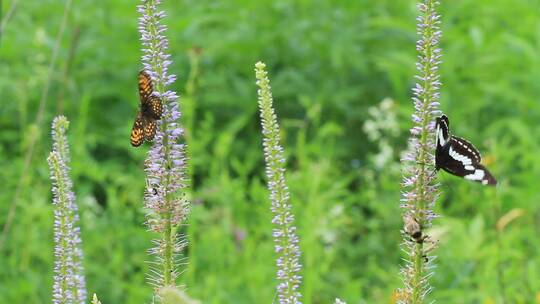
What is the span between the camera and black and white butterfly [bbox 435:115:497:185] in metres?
2.35

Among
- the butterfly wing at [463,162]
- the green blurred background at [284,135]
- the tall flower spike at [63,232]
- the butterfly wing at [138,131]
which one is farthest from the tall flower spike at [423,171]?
the green blurred background at [284,135]

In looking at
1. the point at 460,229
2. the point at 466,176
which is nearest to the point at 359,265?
the point at 460,229

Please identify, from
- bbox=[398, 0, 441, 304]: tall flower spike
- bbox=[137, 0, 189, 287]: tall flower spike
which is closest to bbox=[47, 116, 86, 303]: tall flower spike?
bbox=[137, 0, 189, 287]: tall flower spike

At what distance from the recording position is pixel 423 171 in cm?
215

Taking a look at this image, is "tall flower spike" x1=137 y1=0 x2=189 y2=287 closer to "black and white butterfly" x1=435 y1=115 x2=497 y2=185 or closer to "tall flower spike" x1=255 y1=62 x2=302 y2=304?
"tall flower spike" x1=255 y1=62 x2=302 y2=304

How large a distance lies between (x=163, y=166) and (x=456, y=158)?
2.81 ft

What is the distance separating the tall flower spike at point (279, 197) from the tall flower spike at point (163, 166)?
0.67 ft

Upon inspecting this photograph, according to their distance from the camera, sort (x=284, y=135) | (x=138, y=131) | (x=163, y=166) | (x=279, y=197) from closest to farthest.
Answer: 1. (x=163, y=166)
2. (x=279, y=197)
3. (x=138, y=131)
4. (x=284, y=135)

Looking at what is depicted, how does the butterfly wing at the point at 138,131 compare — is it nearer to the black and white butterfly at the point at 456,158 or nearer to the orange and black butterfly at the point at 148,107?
the orange and black butterfly at the point at 148,107

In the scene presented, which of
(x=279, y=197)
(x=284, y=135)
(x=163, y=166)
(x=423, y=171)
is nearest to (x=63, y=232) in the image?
(x=163, y=166)

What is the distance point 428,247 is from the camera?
2.21 metres

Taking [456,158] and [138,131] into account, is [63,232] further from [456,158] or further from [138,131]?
[456,158]

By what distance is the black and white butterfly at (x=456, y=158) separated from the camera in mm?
2350

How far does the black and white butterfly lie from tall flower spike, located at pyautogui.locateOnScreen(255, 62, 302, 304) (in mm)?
378
